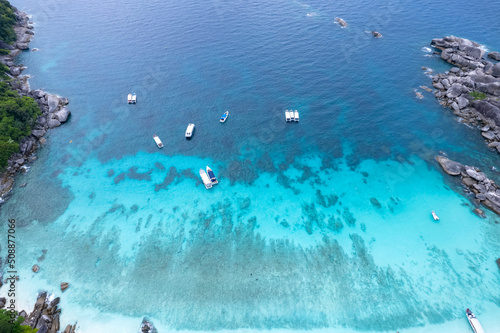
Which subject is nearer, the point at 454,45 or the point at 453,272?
the point at 453,272

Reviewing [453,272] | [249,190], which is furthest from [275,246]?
[453,272]

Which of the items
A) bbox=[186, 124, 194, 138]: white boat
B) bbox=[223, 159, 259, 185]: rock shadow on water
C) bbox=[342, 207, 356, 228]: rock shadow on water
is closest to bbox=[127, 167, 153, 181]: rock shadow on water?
bbox=[186, 124, 194, 138]: white boat

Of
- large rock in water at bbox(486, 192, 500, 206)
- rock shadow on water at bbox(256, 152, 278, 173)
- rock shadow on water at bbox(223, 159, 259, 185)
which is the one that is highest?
rock shadow on water at bbox(223, 159, 259, 185)

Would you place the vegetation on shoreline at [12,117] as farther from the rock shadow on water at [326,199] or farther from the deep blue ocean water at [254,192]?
the rock shadow on water at [326,199]

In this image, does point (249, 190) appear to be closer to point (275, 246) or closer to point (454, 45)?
point (275, 246)

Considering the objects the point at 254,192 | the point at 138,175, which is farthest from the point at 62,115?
the point at 254,192

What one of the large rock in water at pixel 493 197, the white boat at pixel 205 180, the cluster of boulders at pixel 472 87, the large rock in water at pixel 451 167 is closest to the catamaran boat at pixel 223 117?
the white boat at pixel 205 180

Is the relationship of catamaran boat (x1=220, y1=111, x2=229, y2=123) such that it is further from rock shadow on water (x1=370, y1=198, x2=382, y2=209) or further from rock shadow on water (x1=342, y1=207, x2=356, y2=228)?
rock shadow on water (x1=370, y1=198, x2=382, y2=209)
